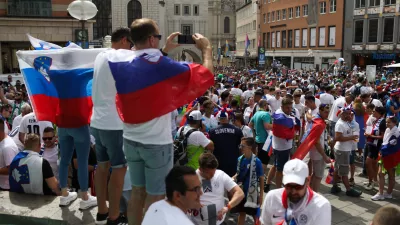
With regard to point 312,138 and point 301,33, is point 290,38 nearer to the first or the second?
point 301,33

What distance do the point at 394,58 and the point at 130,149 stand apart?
42125 mm

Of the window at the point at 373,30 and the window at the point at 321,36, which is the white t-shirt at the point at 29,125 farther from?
the window at the point at 321,36

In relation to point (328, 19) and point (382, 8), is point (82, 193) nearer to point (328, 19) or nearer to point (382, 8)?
point (382, 8)

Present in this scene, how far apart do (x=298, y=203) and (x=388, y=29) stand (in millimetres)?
42377

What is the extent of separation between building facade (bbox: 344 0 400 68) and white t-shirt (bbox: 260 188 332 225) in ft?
134

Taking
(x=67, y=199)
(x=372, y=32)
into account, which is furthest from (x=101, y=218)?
(x=372, y=32)

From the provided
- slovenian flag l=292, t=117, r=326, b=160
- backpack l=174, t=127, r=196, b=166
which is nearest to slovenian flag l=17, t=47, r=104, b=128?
backpack l=174, t=127, r=196, b=166

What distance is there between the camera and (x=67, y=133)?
416 cm

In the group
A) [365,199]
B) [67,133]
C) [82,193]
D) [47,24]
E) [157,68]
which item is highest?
[47,24]

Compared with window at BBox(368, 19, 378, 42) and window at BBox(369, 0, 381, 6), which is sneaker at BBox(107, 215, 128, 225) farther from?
window at BBox(369, 0, 381, 6)

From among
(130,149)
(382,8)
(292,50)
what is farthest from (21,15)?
(292,50)

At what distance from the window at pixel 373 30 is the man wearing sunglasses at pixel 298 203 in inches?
1692

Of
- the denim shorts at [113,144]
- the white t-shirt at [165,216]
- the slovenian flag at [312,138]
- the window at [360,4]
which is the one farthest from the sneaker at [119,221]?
the window at [360,4]

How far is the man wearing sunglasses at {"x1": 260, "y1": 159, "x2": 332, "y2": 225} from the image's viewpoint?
11.0 ft
